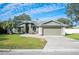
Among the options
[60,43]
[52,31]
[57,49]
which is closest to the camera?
[57,49]

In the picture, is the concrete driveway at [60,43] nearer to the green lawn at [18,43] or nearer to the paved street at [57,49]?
the paved street at [57,49]

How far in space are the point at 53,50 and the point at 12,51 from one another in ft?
3.63

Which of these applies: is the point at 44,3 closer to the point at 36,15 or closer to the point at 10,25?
the point at 36,15

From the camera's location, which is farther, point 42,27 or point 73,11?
point 42,27

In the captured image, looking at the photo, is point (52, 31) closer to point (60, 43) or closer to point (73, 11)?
point (60, 43)

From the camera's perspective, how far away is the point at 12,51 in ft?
35.6

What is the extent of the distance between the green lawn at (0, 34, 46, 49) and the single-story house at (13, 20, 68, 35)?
0.72 ft

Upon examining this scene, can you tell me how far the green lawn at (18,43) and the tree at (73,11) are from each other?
42.6 inches

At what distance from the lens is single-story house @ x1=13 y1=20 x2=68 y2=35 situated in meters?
10.9

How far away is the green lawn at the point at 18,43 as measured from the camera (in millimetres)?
10898

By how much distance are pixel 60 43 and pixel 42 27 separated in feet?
2.17

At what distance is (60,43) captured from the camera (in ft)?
36.2

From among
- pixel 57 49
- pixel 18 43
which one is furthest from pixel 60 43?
pixel 18 43

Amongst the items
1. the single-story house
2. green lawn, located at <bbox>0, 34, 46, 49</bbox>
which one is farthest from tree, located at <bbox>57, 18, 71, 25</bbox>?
green lawn, located at <bbox>0, 34, 46, 49</bbox>
